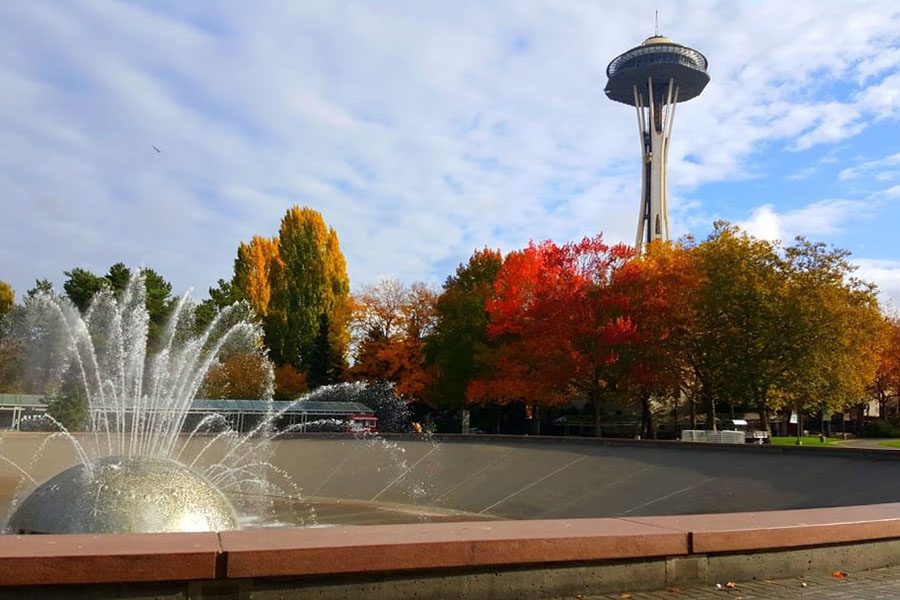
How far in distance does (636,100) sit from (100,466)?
6545 centimetres

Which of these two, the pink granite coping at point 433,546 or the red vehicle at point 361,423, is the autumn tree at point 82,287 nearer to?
the red vehicle at point 361,423

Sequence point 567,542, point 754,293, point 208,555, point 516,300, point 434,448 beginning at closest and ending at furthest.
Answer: point 208,555, point 567,542, point 434,448, point 754,293, point 516,300

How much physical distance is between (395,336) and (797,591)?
138 ft

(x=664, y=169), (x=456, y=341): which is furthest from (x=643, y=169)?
(x=456, y=341)

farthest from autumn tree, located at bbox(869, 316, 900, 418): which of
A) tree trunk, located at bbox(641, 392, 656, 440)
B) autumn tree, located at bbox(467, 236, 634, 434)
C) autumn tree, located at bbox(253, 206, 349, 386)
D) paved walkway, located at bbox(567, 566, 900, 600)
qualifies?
paved walkway, located at bbox(567, 566, 900, 600)

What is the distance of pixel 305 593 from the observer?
4.31 m

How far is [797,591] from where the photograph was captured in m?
5.13

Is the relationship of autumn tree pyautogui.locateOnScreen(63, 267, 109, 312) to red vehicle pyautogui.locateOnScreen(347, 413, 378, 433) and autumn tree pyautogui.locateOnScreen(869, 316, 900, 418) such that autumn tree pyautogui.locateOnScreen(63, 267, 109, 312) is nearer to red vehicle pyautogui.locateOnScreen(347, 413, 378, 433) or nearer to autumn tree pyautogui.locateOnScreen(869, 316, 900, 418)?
red vehicle pyautogui.locateOnScreen(347, 413, 378, 433)

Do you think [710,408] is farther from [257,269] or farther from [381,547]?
[257,269]

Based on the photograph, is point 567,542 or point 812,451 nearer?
point 567,542

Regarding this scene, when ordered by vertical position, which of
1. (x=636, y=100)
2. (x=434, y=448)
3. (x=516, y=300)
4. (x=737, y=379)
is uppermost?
(x=636, y=100)

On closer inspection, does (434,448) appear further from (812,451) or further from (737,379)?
(737,379)

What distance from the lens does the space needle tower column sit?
63500 millimetres

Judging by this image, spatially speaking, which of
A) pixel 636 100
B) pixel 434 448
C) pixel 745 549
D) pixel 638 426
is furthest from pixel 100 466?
pixel 636 100
